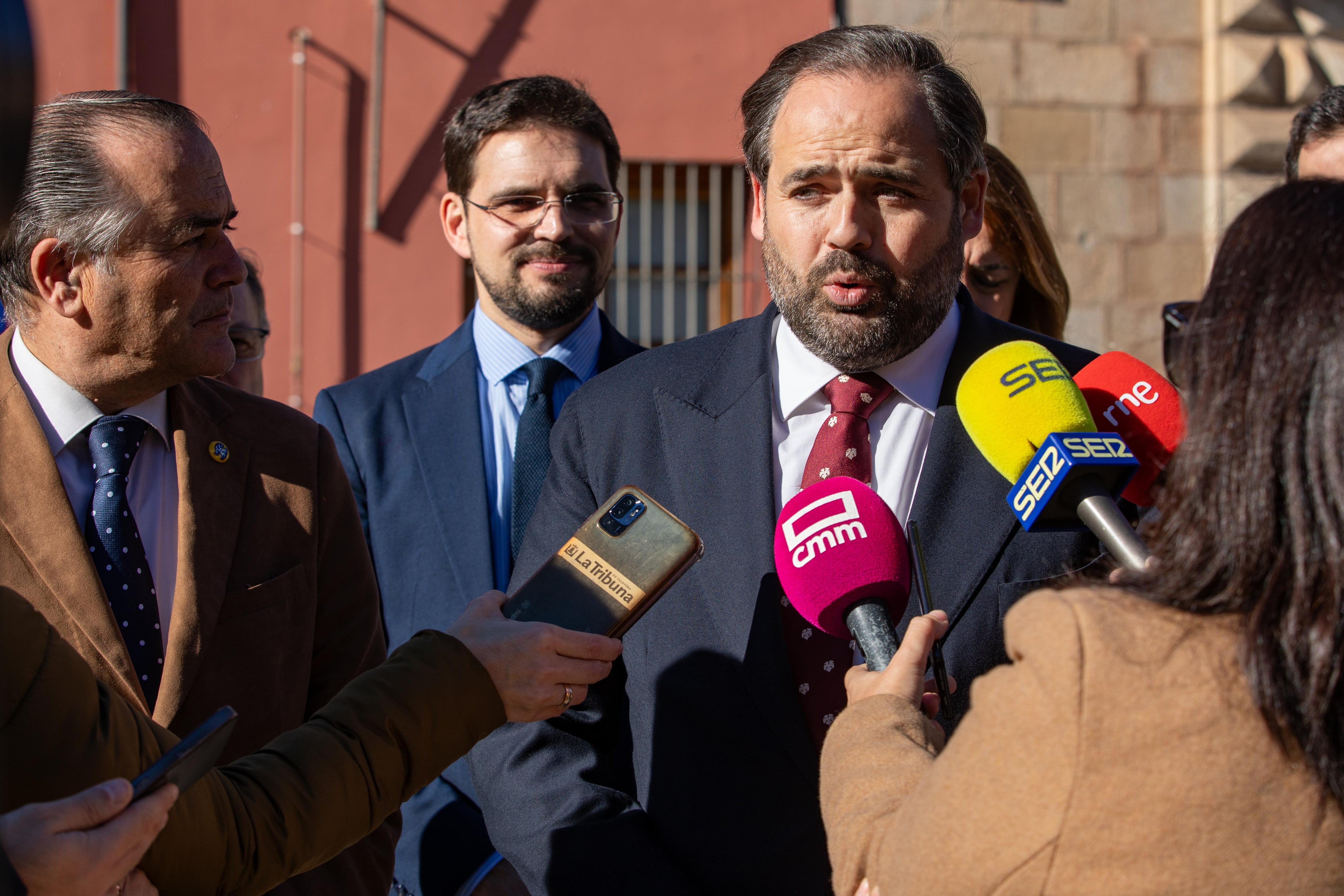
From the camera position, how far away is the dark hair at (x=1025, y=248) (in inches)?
122

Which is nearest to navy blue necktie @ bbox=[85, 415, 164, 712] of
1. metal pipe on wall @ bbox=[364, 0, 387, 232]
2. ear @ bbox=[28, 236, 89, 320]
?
ear @ bbox=[28, 236, 89, 320]

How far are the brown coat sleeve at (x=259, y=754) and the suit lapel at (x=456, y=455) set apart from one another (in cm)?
105

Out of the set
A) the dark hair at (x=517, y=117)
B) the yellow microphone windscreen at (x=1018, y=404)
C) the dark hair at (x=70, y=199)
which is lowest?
the yellow microphone windscreen at (x=1018, y=404)

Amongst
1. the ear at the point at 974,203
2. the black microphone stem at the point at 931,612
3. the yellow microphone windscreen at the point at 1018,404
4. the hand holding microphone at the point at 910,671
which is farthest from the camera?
the ear at the point at 974,203

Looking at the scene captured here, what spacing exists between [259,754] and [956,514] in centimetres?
108

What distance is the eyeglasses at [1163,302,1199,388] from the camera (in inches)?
47.6

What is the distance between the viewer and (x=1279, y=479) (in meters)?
1.10

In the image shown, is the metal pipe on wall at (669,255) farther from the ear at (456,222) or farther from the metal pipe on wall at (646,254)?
the ear at (456,222)

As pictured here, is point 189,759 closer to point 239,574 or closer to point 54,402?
point 239,574

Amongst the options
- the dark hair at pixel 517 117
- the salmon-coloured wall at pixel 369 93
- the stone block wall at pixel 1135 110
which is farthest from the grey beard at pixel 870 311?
the stone block wall at pixel 1135 110

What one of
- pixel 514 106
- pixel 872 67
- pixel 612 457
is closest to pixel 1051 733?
pixel 612 457

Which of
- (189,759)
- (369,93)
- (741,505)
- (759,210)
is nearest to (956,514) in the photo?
(741,505)

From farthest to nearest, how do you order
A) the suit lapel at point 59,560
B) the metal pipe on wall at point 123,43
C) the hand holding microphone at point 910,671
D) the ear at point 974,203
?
the metal pipe on wall at point 123,43, the ear at point 974,203, the suit lapel at point 59,560, the hand holding microphone at point 910,671

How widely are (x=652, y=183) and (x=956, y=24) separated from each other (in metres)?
1.71
